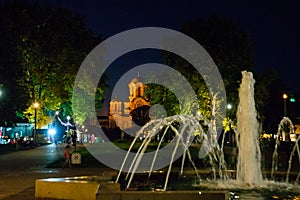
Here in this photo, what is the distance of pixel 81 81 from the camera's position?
5984 centimetres

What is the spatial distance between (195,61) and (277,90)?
153ft

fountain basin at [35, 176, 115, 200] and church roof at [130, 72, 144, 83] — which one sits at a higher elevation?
church roof at [130, 72, 144, 83]

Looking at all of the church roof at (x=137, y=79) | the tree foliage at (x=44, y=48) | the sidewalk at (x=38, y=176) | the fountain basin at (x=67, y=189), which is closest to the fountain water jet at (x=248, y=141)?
the sidewalk at (x=38, y=176)

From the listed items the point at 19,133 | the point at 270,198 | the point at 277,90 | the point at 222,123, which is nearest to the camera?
the point at 270,198

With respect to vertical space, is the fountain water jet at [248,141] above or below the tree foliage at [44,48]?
below

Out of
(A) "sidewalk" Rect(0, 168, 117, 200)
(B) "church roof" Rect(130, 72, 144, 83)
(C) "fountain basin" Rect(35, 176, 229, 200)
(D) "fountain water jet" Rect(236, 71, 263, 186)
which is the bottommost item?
(A) "sidewalk" Rect(0, 168, 117, 200)

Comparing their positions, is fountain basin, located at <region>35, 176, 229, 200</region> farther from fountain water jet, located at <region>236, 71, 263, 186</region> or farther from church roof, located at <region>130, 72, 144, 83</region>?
church roof, located at <region>130, 72, 144, 83</region>

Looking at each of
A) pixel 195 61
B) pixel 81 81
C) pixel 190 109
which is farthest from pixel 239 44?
pixel 81 81

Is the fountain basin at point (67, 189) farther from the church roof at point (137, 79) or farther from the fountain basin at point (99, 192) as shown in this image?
the church roof at point (137, 79)

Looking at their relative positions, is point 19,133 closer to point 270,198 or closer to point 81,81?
point 81,81

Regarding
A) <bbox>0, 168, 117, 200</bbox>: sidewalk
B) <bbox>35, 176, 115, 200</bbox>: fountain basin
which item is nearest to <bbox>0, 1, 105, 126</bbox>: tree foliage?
<bbox>0, 168, 117, 200</bbox>: sidewalk

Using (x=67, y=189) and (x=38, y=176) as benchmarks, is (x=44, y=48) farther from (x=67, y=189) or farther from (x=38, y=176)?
(x=67, y=189)

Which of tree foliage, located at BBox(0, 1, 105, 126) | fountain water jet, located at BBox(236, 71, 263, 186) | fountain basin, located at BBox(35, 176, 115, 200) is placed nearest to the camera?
fountain basin, located at BBox(35, 176, 115, 200)

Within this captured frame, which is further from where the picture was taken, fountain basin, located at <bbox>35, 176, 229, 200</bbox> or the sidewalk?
the sidewalk
